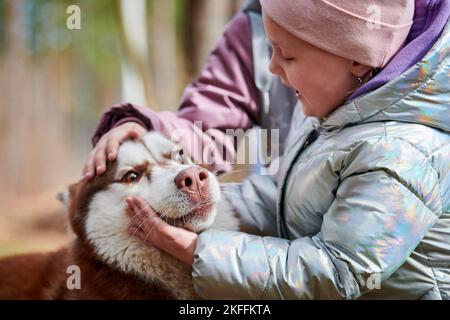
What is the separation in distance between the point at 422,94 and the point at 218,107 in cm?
81

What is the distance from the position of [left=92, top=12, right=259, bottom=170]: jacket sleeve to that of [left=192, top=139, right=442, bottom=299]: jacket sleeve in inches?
22.3

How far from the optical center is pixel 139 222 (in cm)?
166

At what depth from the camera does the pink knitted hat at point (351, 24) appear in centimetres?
142

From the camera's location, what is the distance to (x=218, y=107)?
80.7 inches

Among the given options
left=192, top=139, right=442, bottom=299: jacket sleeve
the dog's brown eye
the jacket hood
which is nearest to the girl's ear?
the jacket hood

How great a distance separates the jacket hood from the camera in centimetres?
143

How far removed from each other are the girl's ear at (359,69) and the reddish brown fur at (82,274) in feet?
2.51

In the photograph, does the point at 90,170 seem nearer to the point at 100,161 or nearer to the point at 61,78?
the point at 100,161

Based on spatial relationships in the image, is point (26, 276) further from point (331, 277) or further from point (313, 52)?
point (313, 52)

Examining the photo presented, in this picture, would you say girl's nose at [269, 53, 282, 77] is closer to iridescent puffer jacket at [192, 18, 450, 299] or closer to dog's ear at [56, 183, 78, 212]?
iridescent puffer jacket at [192, 18, 450, 299]

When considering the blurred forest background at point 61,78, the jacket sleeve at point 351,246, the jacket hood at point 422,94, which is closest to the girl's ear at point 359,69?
the jacket hood at point 422,94
